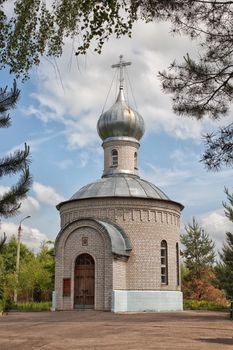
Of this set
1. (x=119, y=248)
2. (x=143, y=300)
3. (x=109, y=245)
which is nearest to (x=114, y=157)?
(x=119, y=248)

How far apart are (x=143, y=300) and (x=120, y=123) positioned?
10.2 metres

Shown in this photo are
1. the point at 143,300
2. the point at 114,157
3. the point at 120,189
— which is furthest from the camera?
the point at 114,157

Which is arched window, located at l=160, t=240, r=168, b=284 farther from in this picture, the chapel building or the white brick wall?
the white brick wall

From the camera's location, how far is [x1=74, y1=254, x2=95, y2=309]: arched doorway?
2275 cm

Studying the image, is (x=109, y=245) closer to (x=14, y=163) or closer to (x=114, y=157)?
(x=114, y=157)

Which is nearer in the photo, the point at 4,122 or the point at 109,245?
the point at 4,122

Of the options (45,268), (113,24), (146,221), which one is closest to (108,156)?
(146,221)

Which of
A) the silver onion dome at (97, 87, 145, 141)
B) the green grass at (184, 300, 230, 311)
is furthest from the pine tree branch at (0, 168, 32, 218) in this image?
the green grass at (184, 300, 230, 311)

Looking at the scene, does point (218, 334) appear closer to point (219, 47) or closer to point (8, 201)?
point (8, 201)

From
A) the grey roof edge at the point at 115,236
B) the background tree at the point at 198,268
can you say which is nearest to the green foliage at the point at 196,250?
the background tree at the point at 198,268

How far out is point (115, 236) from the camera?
75.4 ft

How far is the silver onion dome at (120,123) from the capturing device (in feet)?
90.9

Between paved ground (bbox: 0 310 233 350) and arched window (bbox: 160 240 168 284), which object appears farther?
arched window (bbox: 160 240 168 284)

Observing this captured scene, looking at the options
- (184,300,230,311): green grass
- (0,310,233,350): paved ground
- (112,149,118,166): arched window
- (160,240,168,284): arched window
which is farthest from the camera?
(184,300,230,311): green grass
